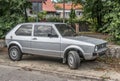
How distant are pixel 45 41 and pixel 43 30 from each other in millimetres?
534

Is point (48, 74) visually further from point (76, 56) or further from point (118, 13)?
point (118, 13)

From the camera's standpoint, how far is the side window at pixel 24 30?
1027 centimetres

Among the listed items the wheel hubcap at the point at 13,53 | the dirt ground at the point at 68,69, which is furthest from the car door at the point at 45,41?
the wheel hubcap at the point at 13,53

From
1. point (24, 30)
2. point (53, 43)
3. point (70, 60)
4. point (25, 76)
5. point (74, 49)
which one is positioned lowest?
point (25, 76)

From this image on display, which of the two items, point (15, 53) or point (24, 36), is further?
point (15, 53)

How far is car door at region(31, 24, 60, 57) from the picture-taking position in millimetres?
9438

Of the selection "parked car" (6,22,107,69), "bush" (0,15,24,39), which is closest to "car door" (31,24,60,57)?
"parked car" (6,22,107,69)

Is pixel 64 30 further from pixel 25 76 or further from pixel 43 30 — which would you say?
pixel 25 76

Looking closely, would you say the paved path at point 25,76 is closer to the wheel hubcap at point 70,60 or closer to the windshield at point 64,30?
the wheel hubcap at point 70,60

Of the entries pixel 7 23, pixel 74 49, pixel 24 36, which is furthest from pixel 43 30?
pixel 7 23

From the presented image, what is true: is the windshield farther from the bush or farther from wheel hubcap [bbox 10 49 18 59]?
the bush

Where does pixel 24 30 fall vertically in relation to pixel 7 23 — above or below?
below

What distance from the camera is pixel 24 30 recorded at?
10438mm

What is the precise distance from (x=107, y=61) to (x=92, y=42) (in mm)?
1804
